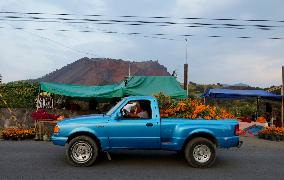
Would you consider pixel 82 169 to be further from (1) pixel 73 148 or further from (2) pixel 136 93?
(2) pixel 136 93

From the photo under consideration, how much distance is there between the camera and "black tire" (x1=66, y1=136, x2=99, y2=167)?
417 inches

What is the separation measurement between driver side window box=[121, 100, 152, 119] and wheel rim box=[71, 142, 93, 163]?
1.30 metres

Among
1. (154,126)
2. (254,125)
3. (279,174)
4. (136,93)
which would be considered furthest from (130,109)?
(254,125)

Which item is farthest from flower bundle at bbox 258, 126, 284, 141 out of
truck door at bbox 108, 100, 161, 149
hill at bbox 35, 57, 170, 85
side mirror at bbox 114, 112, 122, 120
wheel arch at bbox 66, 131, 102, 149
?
hill at bbox 35, 57, 170, 85

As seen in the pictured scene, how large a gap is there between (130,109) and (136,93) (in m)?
11.0

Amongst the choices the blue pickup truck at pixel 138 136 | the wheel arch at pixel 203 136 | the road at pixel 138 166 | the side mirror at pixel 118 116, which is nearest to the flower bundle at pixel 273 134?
the road at pixel 138 166

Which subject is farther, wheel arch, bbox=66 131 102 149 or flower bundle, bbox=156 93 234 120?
flower bundle, bbox=156 93 234 120

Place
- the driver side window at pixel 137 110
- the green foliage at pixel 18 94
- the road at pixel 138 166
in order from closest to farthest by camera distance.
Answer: the road at pixel 138 166 → the driver side window at pixel 137 110 → the green foliage at pixel 18 94

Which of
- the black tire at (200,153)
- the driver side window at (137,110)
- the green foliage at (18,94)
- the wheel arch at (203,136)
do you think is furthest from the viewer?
the green foliage at (18,94)

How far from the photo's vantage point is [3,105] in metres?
22.8

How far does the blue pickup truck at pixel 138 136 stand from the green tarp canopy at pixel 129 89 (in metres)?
10.8

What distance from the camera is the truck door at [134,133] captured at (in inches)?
420

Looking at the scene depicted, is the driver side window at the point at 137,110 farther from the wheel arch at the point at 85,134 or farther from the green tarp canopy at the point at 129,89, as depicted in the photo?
the green tarp canopy at the point at 129,89

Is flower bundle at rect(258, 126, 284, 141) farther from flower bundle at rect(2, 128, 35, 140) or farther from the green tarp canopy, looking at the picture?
flower bundle at rect(2, 128, 35, 140)
